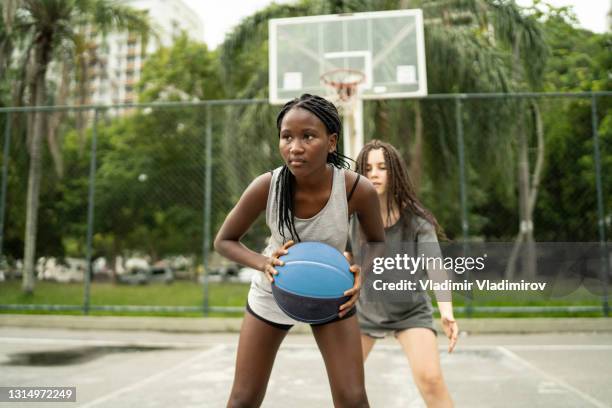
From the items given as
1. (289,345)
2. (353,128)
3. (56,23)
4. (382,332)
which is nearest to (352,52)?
(353,128)

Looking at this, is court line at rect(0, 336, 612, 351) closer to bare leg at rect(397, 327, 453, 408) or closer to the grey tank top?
bare leg at rect(397, 327, 453, 408)

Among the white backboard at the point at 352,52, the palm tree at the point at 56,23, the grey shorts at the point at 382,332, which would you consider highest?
the palm tree at the point at 56,23

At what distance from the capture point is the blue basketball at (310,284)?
6.84 ft

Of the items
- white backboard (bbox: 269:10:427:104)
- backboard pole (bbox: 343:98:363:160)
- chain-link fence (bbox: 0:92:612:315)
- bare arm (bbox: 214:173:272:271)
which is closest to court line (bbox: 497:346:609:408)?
chain-link fence (bbox: 0:92:612:315)

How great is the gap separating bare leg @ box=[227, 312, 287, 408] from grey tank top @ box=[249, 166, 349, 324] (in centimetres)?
6

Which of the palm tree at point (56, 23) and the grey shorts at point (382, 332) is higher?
the palm tree at point (56, 23)

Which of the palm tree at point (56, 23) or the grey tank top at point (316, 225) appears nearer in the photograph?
the grey tank top at point (316, 225)

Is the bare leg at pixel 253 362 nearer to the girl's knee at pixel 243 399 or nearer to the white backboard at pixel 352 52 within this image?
the girl's knee at pixel 243 399

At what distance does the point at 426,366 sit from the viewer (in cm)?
250

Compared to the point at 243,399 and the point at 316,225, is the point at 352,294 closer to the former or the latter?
the point at 316,225

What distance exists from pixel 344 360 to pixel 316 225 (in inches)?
22.6

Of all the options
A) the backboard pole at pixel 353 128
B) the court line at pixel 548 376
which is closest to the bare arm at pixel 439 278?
the court line at pixel 548 376

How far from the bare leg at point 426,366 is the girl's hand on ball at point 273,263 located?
92 cm

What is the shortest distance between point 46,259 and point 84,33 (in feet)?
17.6
